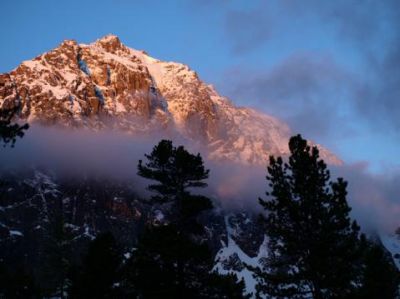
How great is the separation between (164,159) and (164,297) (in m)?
7.36

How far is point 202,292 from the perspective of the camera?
25234 millimetres

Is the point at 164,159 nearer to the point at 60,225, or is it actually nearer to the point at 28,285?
the point at 60,225

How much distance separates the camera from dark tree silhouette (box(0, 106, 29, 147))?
20859 millimetres

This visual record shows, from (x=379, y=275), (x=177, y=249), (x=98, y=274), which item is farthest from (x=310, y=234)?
(x=379, y=275)

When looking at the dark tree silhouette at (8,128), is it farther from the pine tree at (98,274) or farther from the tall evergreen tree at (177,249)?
the pine tree at (98,274)

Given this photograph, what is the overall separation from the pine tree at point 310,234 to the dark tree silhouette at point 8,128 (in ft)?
40.1

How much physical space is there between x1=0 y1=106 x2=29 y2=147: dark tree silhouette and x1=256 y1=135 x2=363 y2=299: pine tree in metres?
12.2

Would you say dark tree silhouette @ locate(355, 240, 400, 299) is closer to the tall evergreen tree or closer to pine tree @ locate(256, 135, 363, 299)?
pine tree @ locate(256, 135, 363, 299)

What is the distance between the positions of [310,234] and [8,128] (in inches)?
576

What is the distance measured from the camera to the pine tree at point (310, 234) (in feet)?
76.0

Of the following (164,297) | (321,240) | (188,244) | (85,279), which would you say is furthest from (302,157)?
(85,279)

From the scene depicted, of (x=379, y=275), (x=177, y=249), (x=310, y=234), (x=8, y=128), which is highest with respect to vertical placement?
(x=8, y=128)

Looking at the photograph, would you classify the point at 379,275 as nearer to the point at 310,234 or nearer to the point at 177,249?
the point at 310,234

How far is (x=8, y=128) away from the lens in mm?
20859
